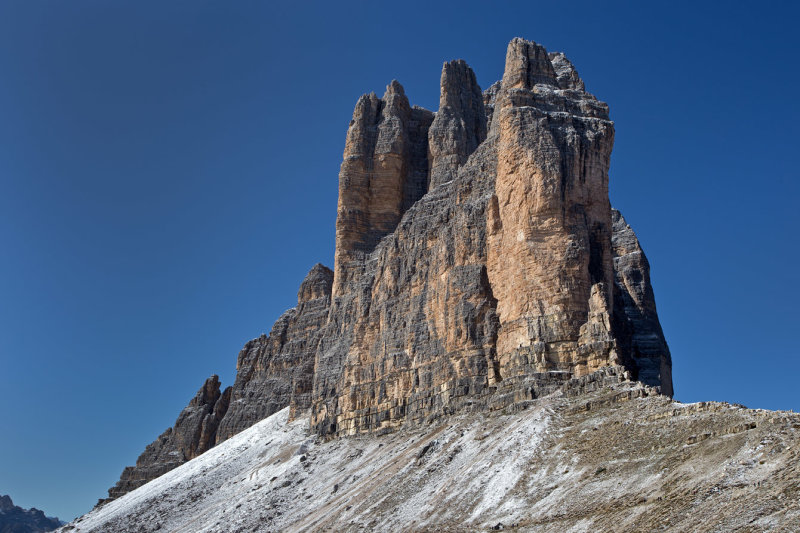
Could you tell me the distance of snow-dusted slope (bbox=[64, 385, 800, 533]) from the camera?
31.0 m

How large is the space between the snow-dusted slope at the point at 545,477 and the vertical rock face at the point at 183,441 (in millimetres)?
34929

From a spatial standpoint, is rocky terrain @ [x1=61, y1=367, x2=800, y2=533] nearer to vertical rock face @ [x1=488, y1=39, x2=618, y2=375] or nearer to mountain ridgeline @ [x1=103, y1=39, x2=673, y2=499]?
mountain ridgeline @ [x1=103, y1=39, x2=673, y2=499]

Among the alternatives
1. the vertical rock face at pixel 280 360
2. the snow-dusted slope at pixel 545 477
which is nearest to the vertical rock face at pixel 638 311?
the snow-dusted slope at pixel 545 477

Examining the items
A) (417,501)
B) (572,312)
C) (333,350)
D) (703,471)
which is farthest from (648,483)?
(333,350)

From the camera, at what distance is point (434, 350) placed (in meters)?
74.6

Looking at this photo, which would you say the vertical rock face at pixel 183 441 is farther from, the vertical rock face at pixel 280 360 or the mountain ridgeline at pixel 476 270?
the mountain ridgeline at pixel 476 270

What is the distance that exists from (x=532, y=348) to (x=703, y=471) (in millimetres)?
28392

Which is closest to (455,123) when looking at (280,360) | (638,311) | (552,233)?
(638,311)

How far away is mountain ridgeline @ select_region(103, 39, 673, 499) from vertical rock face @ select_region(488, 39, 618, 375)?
0.12m

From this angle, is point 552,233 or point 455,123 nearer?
point 552,233

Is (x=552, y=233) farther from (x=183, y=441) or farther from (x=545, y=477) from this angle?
(x=183, y=441)

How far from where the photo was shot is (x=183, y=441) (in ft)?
393

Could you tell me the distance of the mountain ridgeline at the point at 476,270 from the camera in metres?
62.2

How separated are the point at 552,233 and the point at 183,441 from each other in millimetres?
75350
